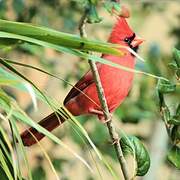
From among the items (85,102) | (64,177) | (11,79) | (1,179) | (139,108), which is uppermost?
(11,79)

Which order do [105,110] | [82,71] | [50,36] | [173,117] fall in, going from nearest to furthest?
[50,36], [105,110], [173,117], [82,71]

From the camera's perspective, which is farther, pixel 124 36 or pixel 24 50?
pixel 24 50

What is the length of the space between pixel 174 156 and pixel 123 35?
50 centimetres

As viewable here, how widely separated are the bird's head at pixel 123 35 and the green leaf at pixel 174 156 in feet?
1.45

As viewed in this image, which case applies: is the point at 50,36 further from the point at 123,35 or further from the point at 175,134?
the point at 123,35

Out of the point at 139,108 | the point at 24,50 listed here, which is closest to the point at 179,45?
the point at 139,108

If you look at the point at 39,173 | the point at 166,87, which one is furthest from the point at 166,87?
the point at 39,173

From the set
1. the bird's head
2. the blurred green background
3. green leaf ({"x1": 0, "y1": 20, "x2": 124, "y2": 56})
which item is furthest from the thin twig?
the blurred green background

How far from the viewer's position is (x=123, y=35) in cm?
216

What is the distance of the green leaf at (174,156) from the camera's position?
1.76 metres

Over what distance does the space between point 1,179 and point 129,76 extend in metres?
0.75

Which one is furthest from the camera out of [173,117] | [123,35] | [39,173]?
[39,173]

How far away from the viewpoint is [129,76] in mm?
2209

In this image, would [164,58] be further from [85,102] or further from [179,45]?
[85,102]
